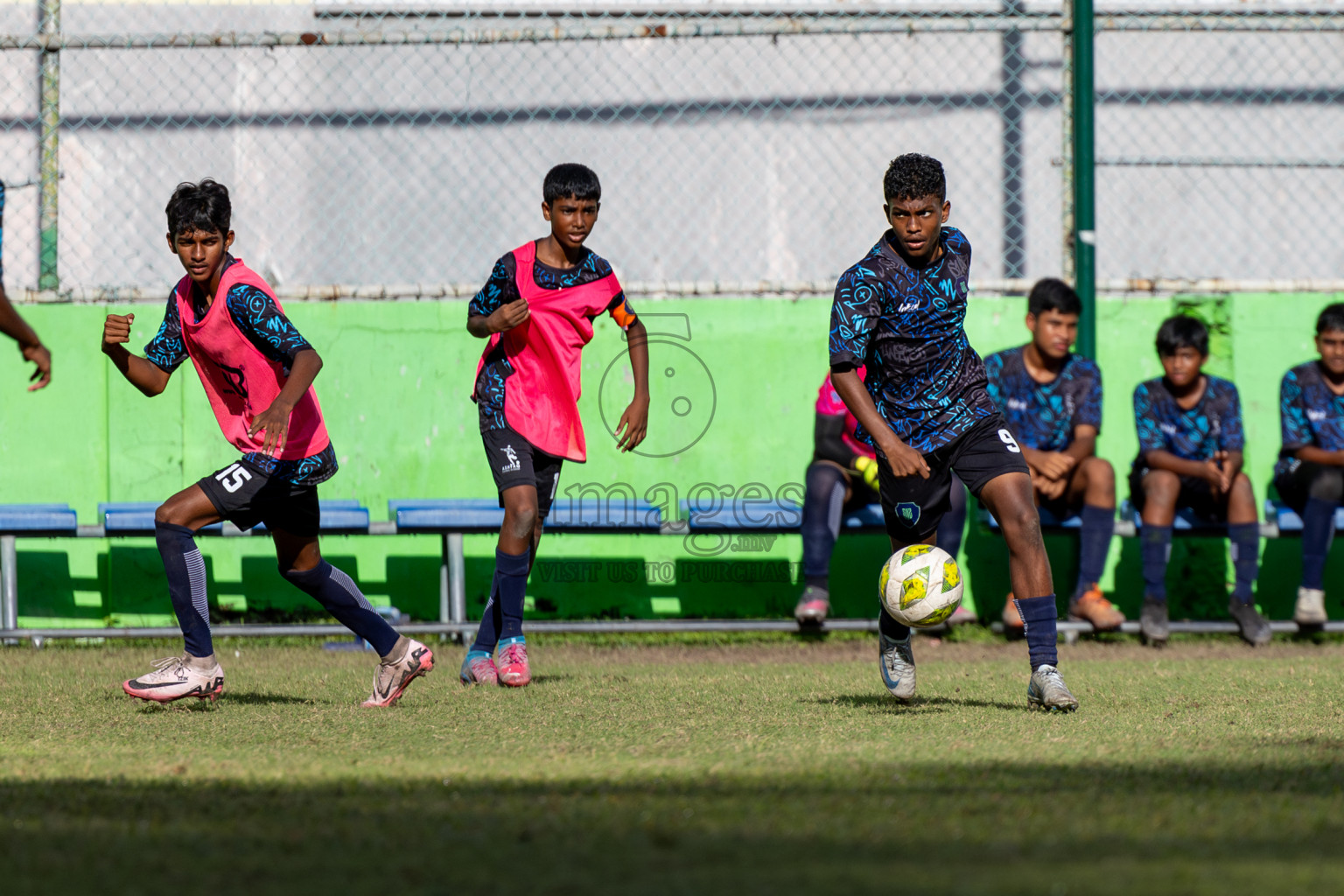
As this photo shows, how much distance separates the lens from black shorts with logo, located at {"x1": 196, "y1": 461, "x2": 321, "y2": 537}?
16.5 feet

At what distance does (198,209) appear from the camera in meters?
4.99

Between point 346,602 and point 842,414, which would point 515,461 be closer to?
point 346,602

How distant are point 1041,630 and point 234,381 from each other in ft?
9.47

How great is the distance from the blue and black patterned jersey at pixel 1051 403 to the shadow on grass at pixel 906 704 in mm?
2612

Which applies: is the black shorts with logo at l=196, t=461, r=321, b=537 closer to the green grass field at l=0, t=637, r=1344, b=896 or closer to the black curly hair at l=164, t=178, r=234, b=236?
the green grass field at l=0, t=637, r=1344, b=896

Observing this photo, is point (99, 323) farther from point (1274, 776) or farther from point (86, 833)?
point (1274, 776)

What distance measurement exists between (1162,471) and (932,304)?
127 inches

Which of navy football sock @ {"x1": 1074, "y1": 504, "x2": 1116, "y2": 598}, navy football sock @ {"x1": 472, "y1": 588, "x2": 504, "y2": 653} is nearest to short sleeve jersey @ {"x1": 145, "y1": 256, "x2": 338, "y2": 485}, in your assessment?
navy football sock @ {"x1": 472, "y1": 588, "x2": 504, "y2": 653}

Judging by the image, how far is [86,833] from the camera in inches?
116

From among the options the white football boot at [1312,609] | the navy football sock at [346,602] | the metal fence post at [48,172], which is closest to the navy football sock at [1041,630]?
the navy football sock at [346,602]

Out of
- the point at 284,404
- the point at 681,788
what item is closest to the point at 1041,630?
the point at 681,788

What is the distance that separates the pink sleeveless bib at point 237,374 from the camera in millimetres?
5102

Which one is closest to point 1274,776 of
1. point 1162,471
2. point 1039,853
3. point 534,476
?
point 1039,853

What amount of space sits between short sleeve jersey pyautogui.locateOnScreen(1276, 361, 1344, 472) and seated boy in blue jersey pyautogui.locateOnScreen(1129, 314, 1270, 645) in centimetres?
24
